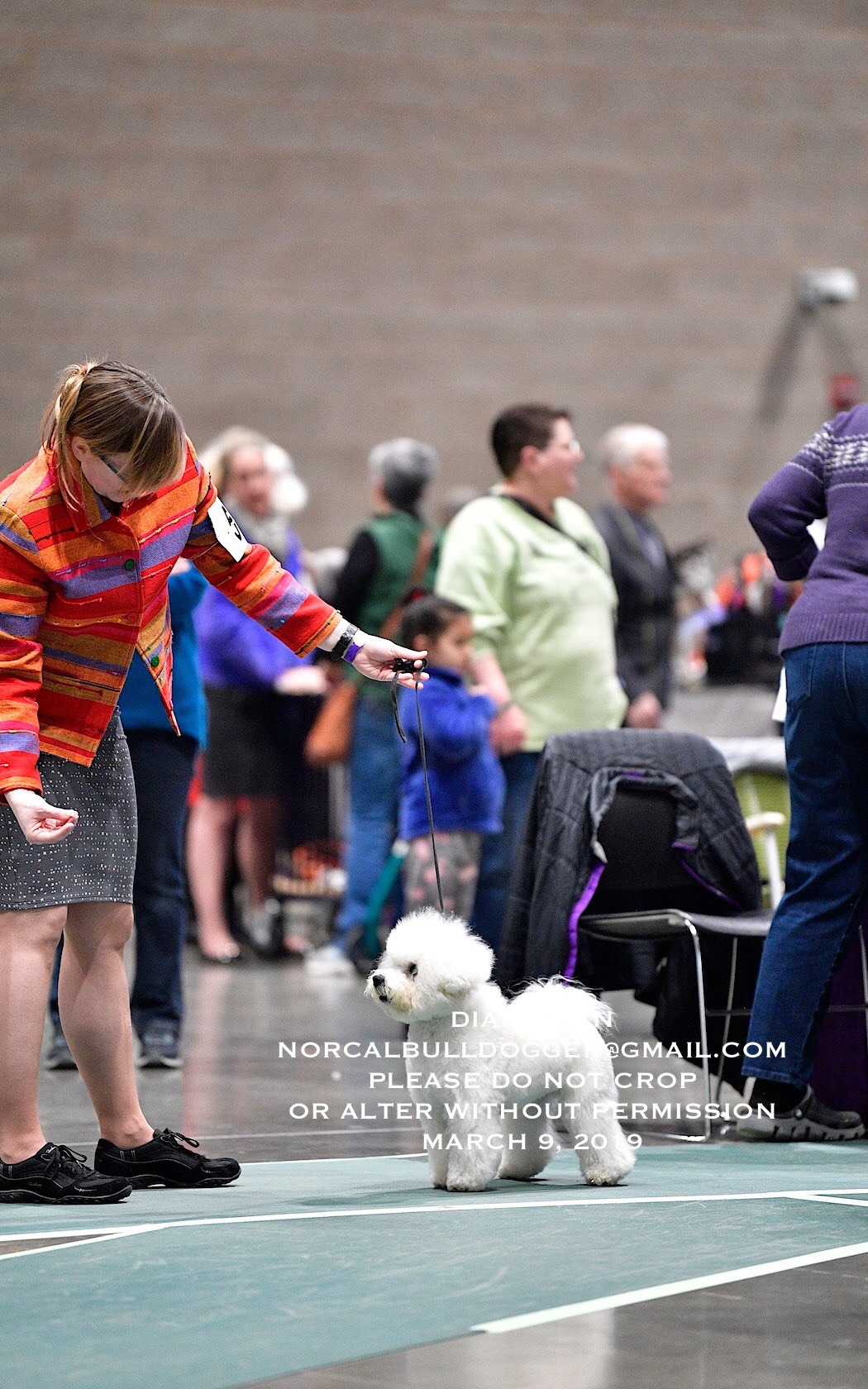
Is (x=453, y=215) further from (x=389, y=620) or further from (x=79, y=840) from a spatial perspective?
(x=79, y=840)

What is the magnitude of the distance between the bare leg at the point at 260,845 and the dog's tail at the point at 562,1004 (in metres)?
4.68

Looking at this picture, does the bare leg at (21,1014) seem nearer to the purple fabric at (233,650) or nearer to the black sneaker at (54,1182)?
the black sneaker at (54,1182)

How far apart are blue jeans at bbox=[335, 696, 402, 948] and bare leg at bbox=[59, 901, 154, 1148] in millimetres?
3680

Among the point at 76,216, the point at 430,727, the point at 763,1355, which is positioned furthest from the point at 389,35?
the point at 763,1355

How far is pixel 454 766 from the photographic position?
524 centimetres

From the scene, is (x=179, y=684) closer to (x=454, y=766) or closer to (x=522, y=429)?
(x=454, y=766)

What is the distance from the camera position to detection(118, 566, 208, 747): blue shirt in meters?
4.48

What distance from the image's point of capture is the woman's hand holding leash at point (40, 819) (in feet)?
9.14

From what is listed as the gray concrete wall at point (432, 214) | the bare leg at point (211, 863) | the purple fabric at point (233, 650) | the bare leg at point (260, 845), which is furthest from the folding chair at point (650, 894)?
the gray concrete wall at point (432, 214)

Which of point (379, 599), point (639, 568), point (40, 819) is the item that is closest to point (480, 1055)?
point (40, 819)

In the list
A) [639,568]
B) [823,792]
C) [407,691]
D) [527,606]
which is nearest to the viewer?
[823,792]

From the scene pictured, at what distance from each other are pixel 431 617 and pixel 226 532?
2.04m

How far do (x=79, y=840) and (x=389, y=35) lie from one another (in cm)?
870

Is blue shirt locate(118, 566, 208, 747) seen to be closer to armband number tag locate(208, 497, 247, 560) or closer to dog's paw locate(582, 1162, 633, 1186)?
armband number tag locate(208, 497, 247, 560)
